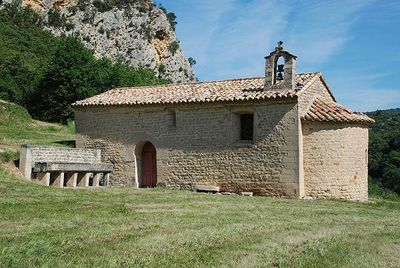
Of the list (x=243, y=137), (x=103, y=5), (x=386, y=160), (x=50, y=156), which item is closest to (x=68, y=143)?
(x=50, y=156)

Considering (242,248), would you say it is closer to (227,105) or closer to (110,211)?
(110,211)

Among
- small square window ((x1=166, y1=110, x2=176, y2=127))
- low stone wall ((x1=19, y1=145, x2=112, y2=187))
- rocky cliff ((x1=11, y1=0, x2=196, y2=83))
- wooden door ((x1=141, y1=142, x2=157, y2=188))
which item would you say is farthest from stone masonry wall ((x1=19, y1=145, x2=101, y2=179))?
rocky cliff ((x1=11, y1=0, x2=196, y2=83))

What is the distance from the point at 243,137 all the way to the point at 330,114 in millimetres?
3413

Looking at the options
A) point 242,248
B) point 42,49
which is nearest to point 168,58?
point 42,49

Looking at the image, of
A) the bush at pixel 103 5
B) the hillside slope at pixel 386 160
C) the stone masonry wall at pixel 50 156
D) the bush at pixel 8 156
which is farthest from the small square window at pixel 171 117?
the bush at pixel 103 5

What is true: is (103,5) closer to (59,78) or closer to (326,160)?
(59,78)

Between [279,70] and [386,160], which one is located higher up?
[279,70]

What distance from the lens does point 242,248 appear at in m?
7.78

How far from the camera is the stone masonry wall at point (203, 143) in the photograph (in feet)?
59.6

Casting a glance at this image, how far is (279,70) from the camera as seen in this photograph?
19.1 m

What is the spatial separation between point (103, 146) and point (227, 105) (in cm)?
Result: 610

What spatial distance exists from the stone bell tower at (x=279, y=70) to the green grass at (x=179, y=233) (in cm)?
558

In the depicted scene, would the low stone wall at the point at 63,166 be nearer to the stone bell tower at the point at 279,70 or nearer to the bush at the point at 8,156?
the bush at the point at 8,156

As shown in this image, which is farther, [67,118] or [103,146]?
[67,118]
